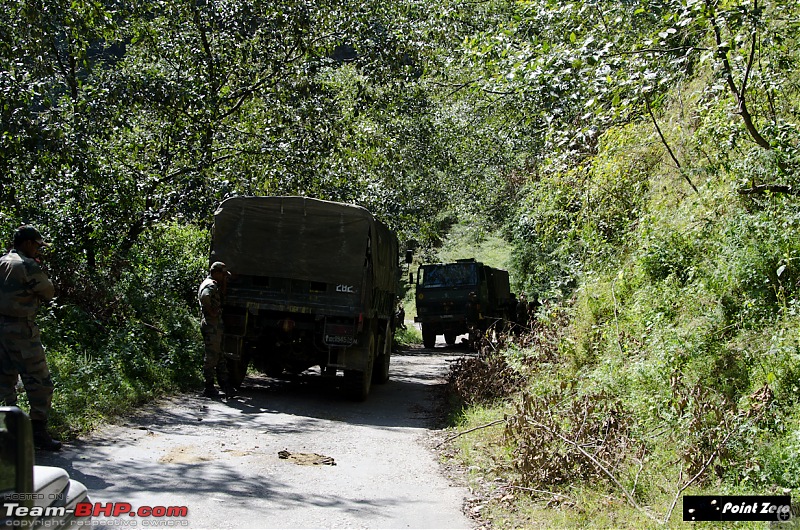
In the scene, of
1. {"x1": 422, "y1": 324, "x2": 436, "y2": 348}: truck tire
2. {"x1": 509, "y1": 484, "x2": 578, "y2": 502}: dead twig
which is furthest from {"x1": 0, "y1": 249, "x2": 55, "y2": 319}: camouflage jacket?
{"x1": 422, "y1": 324, "x2": 436, "y2": 348}: truck tire

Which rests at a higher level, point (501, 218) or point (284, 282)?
point (501, 218)

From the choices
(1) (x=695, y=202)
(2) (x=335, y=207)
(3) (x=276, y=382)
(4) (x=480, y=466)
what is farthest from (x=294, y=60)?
(4) (x=480, y=466)

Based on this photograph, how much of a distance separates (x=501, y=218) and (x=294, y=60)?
1499 centimetres

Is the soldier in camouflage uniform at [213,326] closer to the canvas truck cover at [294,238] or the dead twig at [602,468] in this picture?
the canvas truck cover at [294,238]

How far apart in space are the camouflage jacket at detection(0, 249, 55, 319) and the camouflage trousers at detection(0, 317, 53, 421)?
135mm

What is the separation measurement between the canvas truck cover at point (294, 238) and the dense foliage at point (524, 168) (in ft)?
6.09

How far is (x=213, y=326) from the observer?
11359 mm

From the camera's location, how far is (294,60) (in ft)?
53.1

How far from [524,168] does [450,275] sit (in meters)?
5.97

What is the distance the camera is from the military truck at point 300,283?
11.9 meters

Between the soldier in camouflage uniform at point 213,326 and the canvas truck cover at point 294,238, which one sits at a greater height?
the canvas truck cover at point 294,238

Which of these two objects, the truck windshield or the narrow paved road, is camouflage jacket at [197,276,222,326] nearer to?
the narrow paved road

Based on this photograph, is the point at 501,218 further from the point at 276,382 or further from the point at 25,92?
the point at 25,92

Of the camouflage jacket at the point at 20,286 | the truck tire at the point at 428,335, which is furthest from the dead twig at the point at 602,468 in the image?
the truck tire at the point at 428,335
